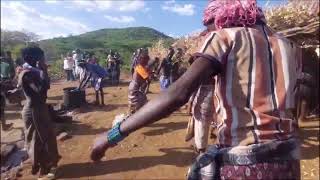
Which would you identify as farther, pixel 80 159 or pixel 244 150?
pixel 80 159

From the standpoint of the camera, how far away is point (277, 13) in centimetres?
820

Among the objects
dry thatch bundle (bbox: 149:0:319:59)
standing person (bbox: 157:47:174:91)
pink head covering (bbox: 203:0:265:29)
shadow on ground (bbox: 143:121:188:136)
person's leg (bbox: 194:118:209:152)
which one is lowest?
shadow on ground (bbox: 143:121:188:136)

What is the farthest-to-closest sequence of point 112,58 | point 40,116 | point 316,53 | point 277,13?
point 112,58 → point 316,53 → point 277,13 → point 40,116

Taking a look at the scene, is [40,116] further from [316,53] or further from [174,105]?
[316,53]

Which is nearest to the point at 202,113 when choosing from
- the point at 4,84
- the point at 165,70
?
the point at 4,84

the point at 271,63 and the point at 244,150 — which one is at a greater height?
the point at 271,63

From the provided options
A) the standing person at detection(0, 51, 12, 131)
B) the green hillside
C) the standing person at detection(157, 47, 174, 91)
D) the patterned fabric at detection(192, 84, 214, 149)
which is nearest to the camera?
the patterned fabric at detection(192, 84, 214, 149)

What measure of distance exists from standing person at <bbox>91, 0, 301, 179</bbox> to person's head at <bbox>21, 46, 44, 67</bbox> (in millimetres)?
4337

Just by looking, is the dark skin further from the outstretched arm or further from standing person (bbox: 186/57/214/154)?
standing person (bbox: 186/57/214/154)

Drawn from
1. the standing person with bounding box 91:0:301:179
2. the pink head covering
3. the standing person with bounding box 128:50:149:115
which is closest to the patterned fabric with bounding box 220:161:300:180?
the standing person with bounding box 91:0:301:179

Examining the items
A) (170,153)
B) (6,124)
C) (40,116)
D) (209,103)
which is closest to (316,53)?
(170,153)

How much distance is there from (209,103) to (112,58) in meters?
14.7

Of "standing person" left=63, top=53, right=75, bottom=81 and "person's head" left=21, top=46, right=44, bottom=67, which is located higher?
"person's head" left=21, top=46, right=44, bottom=67

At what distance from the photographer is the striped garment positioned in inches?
76.4
